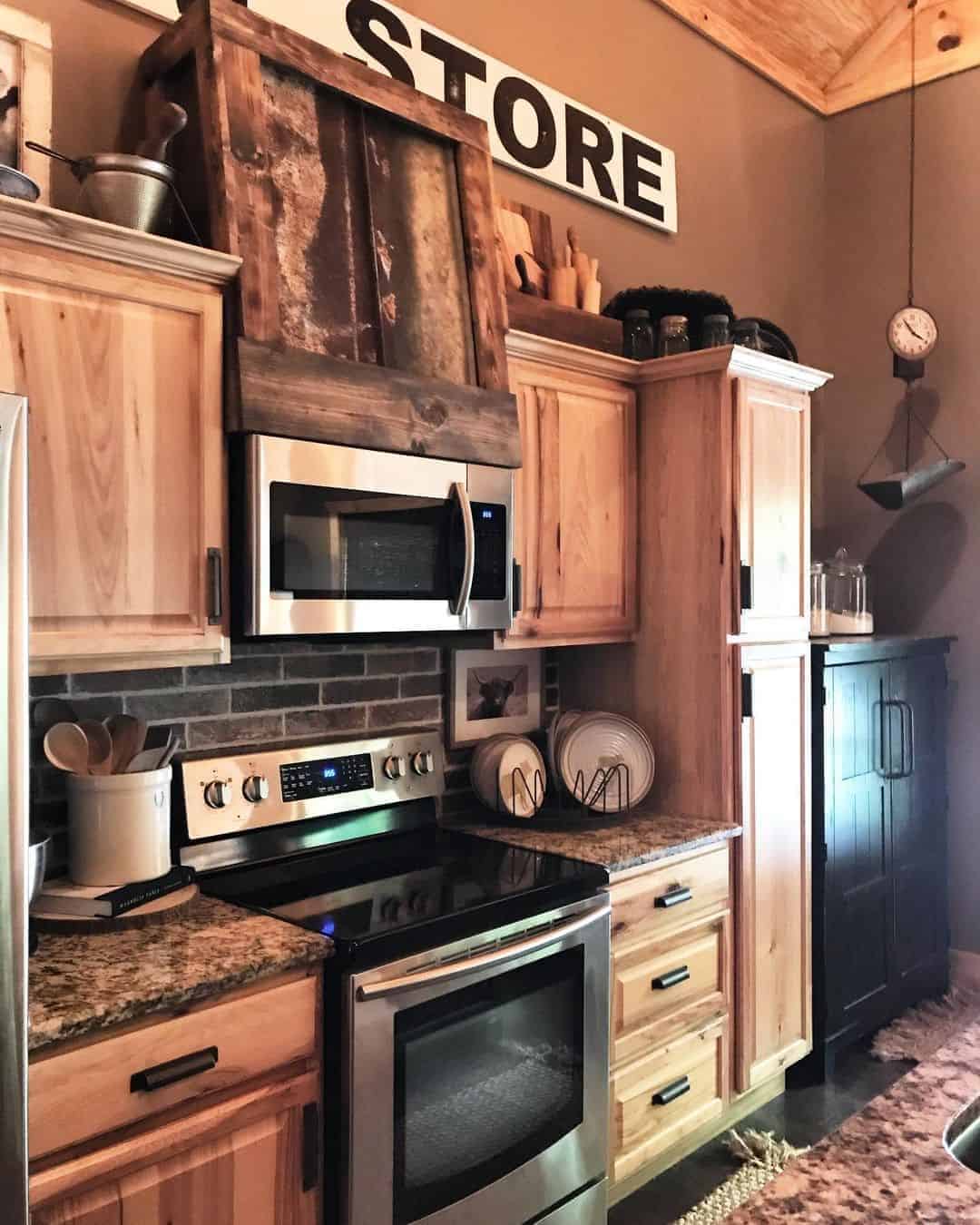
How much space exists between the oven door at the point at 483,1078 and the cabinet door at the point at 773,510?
1.03 m

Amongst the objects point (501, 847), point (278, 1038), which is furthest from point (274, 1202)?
point (501, 847)

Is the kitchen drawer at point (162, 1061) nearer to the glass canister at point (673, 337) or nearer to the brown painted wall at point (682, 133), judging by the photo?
the brown painted wall at point (682, 133)

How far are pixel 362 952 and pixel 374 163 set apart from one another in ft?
5.26

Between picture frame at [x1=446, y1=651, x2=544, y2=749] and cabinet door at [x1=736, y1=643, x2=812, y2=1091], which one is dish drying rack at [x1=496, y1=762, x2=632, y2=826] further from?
cabinet door at [x1=736, y1=643, x2=812, y2=1091]

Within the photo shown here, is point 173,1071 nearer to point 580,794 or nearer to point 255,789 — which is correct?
point 255,789

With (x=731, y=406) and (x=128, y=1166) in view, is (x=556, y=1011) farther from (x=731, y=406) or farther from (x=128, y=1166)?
(x=731, y=406)

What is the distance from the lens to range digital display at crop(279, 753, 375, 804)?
227 cm

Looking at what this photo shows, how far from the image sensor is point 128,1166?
1495 mm

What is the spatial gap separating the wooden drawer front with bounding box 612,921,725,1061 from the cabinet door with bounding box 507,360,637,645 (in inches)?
31.7

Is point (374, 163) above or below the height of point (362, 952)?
above

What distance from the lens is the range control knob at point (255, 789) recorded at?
7.15 feet

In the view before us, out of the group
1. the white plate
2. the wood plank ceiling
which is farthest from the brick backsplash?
the wood plank ceiling

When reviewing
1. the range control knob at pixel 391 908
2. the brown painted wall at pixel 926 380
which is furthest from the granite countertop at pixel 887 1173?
the brown painted wall at pixel 926 380

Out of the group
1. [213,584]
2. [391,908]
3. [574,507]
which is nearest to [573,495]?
[574,507]
